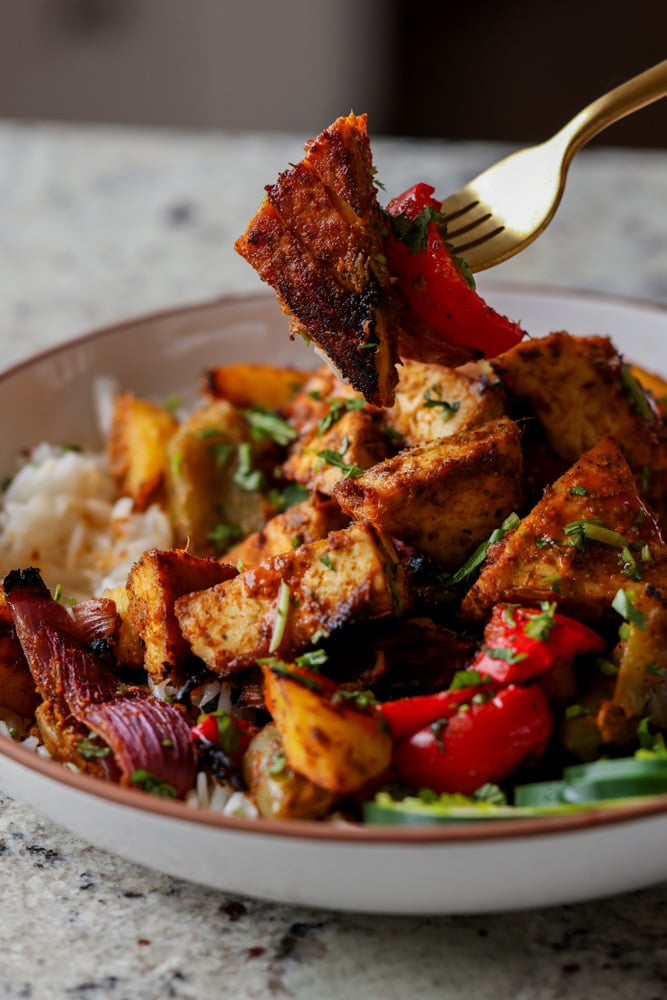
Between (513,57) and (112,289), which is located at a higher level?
(513,57)

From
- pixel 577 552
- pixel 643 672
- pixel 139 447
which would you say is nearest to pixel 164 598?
pixel 577 552

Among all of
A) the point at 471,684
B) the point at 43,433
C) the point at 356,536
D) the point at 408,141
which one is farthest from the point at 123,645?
the point at 408,141

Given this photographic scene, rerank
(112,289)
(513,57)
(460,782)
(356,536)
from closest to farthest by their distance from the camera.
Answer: (460,782) < (356,536) < (112,289) < (513,57)

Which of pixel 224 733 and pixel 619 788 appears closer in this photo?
pixel 619 788

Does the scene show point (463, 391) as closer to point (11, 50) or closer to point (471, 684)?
point (471, 684)

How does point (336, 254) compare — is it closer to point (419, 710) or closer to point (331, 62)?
point (419, 710)

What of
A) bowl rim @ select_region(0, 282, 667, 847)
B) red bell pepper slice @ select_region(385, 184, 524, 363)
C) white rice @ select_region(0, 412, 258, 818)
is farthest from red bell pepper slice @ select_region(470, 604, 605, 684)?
white rice @ select_region(0, 412, 258, 818)

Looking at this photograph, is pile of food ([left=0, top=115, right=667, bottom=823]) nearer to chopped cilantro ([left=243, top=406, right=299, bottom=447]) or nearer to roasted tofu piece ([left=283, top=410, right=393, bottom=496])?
roasted tofu piece ([left=283, top=410, right=393, bottom=496])
